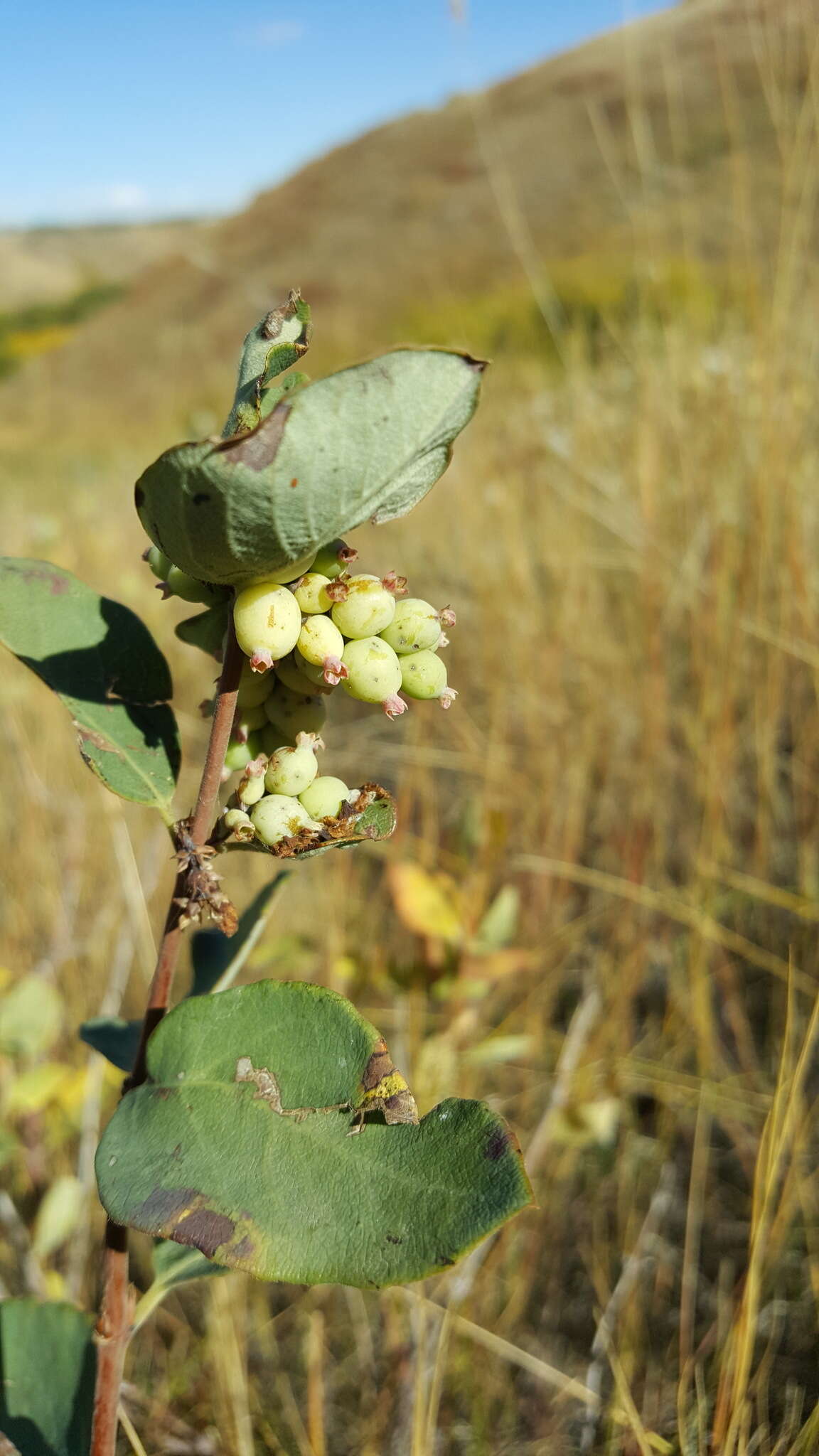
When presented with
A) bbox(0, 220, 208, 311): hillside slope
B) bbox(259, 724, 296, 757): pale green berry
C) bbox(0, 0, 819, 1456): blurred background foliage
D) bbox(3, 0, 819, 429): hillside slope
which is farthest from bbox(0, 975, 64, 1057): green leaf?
bbox(0, 220, 208, 311): hillside slope

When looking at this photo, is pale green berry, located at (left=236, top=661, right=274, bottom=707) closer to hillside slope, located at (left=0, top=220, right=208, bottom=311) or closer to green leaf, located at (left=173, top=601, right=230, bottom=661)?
green leaf, located at (left=173, top=601, right=230, bottom=661)

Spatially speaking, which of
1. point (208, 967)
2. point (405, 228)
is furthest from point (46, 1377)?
point (405, 228)

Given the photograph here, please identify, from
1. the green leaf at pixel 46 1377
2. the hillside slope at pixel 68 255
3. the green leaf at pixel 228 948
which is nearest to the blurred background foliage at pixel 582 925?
the green leaf at pixel 46 1377

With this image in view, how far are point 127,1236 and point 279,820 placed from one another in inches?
9.7

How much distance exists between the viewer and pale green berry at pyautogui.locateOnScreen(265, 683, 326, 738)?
1.45 feet

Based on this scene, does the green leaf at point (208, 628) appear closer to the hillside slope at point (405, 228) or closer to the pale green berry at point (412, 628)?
the pale green berry at point (412, 628)

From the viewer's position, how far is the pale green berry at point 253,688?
0.43m

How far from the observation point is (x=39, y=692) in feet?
6.68

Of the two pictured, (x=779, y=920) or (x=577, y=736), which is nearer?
(x=779, y=920)

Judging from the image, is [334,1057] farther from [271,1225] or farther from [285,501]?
[285,501]

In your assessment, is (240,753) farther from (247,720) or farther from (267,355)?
(267,355)

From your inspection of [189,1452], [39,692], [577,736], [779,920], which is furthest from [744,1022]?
[39,692]

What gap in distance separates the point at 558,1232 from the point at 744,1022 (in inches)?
15.0

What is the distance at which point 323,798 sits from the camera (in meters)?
0.41
